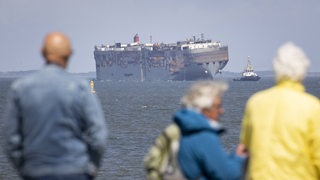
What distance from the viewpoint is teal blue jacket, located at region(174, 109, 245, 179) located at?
5.01m

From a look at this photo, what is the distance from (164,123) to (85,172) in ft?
131

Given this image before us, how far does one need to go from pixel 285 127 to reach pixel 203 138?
0.54m

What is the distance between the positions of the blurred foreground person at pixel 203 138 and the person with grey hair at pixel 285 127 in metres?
0.16

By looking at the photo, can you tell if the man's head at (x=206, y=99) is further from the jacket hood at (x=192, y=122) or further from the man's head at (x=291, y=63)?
the man's head at (x=291, y=63)

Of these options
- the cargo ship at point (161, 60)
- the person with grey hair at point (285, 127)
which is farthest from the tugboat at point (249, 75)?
the person with grey hair at point (285, 127)

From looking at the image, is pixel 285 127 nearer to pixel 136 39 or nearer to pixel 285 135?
pixel 285 135

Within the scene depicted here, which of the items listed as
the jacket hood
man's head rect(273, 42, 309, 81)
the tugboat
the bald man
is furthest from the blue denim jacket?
the tugboat

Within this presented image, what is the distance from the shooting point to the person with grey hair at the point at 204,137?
5012mm

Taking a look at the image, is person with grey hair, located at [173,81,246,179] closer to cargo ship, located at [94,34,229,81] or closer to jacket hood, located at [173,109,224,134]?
jacket hood, located at [173,109,224,134]

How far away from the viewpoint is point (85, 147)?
5.43m

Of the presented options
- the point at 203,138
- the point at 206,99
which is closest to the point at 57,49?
the point at 206,99

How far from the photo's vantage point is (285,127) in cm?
532

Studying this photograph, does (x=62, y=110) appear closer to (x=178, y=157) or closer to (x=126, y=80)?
(x=178, y=157)

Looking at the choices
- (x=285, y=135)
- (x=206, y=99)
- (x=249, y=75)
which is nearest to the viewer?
(x=206, y=99)
